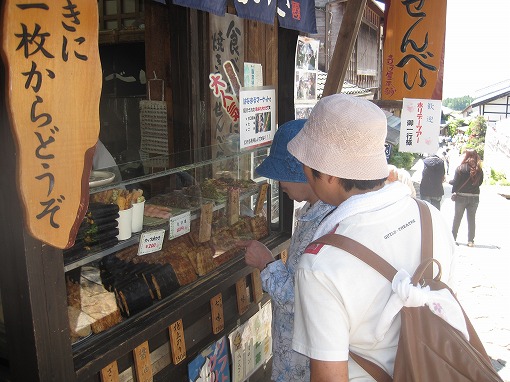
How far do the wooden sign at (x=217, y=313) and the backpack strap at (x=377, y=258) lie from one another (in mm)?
1786

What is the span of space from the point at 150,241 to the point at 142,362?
777 millimetres

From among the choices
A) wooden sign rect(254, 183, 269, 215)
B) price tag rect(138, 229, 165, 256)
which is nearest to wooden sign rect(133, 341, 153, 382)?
price tag rect(138, 229, 165, 256)

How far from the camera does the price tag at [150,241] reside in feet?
10.3

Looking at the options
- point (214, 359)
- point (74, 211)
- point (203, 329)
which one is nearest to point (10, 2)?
point (74, 211)

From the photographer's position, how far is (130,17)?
246 inches

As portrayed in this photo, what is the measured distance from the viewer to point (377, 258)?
1770 mm

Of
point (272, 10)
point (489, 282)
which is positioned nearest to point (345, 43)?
point (272, 10)

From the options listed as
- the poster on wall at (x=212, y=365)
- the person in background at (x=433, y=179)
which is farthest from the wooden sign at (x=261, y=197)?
the person in background at (x=433, y=179)

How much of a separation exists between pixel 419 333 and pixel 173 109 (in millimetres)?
3796

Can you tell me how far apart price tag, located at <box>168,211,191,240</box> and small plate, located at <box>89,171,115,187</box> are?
57 cm

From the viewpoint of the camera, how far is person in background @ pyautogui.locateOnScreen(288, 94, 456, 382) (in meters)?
1.72

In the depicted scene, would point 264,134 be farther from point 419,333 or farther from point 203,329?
point 419,333

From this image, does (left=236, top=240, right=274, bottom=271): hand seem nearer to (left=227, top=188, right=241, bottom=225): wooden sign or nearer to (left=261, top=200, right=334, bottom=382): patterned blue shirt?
(left=261, top=200, right=334, bottom=382): patterned blue shirt

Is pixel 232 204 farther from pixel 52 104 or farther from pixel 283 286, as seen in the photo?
pixel 52 104
